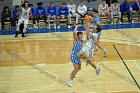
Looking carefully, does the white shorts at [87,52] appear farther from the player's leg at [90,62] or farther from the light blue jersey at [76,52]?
the light blue jersey at [76,52]

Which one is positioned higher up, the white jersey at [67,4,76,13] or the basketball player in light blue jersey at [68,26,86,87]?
the white jersey at [67,4,76,13]

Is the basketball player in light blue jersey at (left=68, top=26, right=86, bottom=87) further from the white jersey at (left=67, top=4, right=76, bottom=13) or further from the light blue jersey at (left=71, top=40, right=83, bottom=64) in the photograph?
the white jersey at (left=67, top=4, right=76, bottom=13)

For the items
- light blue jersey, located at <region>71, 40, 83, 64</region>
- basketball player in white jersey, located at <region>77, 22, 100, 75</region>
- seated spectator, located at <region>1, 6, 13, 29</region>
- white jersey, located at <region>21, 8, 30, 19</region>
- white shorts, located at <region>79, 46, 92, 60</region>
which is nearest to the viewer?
light blue jersey, located at <region>71, 40, 83, 64</region>

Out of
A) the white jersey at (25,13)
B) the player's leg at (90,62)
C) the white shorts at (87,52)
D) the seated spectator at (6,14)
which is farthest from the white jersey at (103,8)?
the player's leg at (90,62)

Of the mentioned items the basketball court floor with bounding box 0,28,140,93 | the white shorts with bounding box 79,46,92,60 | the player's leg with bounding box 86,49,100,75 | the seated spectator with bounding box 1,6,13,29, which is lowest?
the basketball court floor with bounding box 0,28,140,93

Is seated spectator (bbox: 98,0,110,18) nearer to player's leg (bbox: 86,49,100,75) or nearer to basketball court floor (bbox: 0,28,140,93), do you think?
basketball court floor (bbox: 0,28,140,93)

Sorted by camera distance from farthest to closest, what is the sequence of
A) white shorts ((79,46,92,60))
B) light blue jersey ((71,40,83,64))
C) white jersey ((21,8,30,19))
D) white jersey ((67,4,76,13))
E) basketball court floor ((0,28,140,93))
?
white jersey ((67,4,76,13)) → white jersey ((21,8,30,19)) → white shorts ((79,46,92,60)) → light blue jersey ((71,40,83,64)) → basketball court floor ((0,28,140,93))

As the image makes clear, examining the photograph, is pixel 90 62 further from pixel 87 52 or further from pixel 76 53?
pixel 76 53

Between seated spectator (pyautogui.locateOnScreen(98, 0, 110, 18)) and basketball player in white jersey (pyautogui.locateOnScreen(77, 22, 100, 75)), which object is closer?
basketball player in white jersey (pyautogui.locateOnScreen(77, 22, 100, 75))

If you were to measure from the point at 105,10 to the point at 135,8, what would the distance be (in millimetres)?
2205

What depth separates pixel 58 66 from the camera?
49.7ft

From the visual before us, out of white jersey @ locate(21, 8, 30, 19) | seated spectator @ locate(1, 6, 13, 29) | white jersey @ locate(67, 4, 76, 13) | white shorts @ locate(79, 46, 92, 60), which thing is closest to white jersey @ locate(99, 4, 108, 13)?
white jersey @ locate(67, 4, 76, 13)

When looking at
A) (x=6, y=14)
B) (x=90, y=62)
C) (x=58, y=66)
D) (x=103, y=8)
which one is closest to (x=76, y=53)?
(x=90, y=62)

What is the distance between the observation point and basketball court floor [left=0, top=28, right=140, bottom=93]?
11930 millimetres
